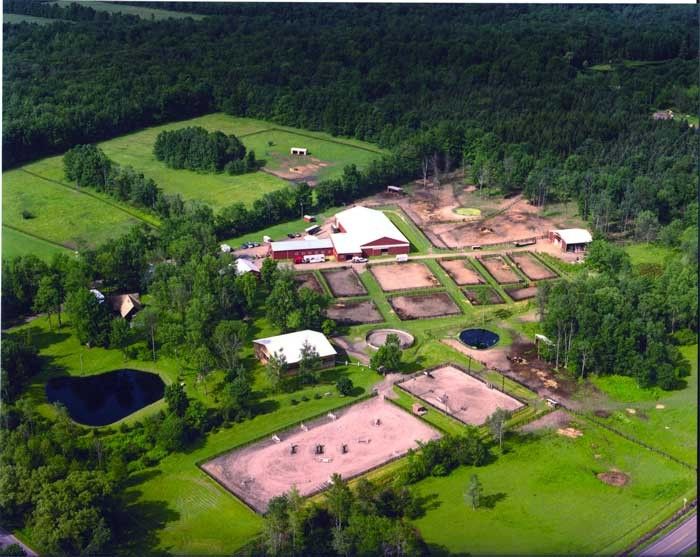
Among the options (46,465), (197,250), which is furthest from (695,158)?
(46,465)

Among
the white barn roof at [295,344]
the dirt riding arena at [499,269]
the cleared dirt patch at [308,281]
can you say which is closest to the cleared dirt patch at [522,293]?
the dirt riding arena at [499,269]

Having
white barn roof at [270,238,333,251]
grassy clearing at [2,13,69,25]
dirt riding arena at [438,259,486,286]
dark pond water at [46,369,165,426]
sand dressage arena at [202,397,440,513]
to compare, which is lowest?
dark pond water at [46,369,165,426]

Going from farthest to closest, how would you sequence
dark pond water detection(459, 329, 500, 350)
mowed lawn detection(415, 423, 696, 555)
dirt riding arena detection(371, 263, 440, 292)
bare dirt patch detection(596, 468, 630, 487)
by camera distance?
dirt riding arena detection(371, 263, 440, 292) → dark pond water detection(459, 329, 500, 350) → bare dirt patch detection(596, 468, 630, 487) → mowed lawn detection(415, 423, 696, 555)

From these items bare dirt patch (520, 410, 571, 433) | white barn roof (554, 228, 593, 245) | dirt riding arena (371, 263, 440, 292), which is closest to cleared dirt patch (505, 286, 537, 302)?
dirt riding arena (371, 263, 440, 292)

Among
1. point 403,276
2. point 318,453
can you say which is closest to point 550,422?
point 318,453

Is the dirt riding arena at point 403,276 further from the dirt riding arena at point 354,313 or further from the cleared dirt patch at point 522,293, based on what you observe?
the cleared dirt patch at point 522,293

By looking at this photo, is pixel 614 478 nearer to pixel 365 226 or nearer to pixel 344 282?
pixel 344 282

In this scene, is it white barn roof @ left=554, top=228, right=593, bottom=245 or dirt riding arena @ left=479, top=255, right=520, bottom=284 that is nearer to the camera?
dirt riding arena @ left=479, top=255, right=520, bottom=284

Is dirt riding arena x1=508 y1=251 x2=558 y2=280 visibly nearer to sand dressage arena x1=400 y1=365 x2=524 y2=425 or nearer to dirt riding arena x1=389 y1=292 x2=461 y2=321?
dirt riding arena x1=389 y1=292 x2=461 y2=321
